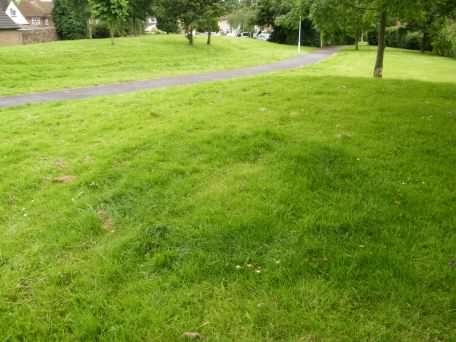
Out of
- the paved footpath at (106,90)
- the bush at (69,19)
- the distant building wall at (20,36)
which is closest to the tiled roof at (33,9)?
the bush at (69,19)

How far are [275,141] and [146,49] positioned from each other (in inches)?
957

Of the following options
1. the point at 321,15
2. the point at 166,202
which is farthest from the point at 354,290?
the point at 321,15

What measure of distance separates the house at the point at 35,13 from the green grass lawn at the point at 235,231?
61.3m

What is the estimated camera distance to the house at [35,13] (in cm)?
5794

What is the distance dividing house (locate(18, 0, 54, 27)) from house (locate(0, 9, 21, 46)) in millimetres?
25824

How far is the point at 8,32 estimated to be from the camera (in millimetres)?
33688

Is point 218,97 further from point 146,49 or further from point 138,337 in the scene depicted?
point 146,49

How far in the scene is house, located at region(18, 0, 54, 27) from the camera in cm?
5794

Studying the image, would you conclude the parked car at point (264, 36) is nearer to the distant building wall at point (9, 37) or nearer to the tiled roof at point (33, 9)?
the tiled roof at point (33, 9)

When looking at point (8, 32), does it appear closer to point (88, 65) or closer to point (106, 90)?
point (88, 65)

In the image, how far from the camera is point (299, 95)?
9.09 metres

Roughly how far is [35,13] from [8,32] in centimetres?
2921

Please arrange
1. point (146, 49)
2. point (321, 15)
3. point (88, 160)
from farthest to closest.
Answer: point (146, 49)
point (321, 15)
point (88, 160)

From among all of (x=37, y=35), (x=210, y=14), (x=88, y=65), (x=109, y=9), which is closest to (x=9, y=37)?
(x=37, y=35)
